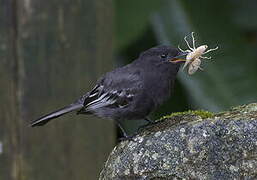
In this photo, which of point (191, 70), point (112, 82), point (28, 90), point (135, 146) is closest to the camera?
point (135, 146)

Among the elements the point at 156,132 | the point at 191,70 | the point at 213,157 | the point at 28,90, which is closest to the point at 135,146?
the point at 156,132

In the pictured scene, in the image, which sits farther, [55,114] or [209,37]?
[209,37]

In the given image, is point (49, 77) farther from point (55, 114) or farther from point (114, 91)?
point (114, 91)

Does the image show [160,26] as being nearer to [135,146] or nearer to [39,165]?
[39,165]

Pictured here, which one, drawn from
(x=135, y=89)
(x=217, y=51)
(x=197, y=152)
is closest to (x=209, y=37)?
(x=217, y=51)

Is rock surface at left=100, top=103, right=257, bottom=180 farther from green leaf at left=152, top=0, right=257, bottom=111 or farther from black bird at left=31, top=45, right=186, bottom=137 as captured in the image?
green leaf at left=152, top=0, right=257, bottom=111

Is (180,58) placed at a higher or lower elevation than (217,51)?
higher
